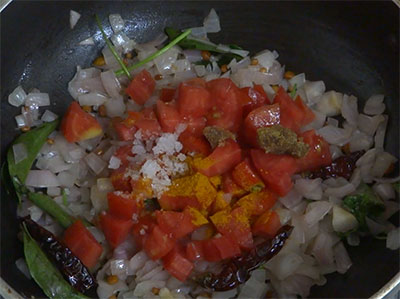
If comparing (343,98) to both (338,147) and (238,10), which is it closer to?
(338,147)

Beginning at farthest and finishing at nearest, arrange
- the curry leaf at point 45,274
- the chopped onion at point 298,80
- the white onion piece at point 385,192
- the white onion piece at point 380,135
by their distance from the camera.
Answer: the chopped onion at point 298,80 < the white onion piece at point 380,135 < the white onion piece at point 385,192 < the curry leaf at point 45,274

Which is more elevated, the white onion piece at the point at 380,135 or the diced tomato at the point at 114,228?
the diced tomato at the point at 114,228

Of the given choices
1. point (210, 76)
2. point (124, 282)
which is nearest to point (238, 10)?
point (210, 76)

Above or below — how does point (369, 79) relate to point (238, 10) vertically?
below

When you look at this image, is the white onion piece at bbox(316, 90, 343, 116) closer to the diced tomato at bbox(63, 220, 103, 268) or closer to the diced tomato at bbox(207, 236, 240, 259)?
the diced tomato at bbox(207, 236, 240, 259)

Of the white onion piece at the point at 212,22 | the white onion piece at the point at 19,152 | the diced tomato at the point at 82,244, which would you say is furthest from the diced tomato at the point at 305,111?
the white onion piece at the point at 19,152

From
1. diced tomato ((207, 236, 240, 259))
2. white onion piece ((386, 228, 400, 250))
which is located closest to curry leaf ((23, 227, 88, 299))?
diced tomato ((207, 236, 240, 259))

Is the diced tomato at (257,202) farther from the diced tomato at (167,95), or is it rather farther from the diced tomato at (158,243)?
the diced tomato at (167,95)
